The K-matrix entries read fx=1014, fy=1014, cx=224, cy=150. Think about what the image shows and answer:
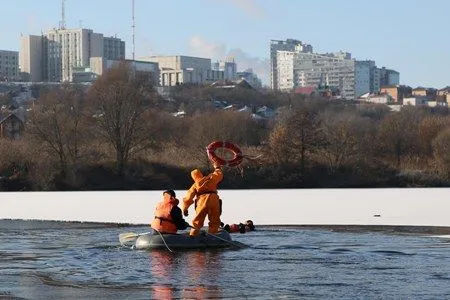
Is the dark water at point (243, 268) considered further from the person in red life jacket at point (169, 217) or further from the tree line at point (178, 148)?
the tree line at point (178, 148)

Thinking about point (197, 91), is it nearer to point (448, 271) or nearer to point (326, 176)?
point (326, 176)

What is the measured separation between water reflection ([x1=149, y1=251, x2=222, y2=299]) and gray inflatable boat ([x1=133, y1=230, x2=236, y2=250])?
30cm

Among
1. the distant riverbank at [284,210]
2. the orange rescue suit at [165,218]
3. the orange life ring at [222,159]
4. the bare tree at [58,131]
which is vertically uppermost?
the bare tree at [58,131]

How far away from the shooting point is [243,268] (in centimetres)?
1808

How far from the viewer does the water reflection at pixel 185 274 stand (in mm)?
15062

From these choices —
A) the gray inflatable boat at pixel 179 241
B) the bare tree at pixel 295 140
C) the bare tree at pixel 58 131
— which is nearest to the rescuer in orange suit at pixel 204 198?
the gray inflatable boat at pixel 179 241

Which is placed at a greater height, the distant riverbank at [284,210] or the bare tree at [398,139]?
the bare tree at [398,139]

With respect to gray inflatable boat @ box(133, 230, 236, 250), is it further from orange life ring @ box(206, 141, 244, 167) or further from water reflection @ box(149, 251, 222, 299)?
orange life ring @ box(206, 141, 244, 167)

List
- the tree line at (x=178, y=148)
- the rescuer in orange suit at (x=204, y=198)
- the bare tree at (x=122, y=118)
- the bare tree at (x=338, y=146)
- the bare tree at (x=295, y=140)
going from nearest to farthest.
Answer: the rescuer in orange suit at (x=204, y=198) → the tree line at (x=178, y=148) → the bare tree at (x=338, y=146) → the bare tree at (x=122, y=118) → the bare tree at (x=295, y=140)

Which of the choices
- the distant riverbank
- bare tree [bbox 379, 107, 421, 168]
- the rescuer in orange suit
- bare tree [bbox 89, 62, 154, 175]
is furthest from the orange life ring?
bare tree [bbox 379, 107, 421, 168]

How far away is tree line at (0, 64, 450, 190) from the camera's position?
213 ft

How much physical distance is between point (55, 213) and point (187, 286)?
19.2m

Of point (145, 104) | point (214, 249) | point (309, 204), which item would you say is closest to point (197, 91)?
point (145, 104)

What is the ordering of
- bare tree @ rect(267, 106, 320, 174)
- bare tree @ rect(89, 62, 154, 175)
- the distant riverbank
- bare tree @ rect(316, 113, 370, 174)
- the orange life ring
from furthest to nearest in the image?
1. bare tree @ rect(267, 106, 320, 174)
2. bare tree @ rect(89, 62, 154, 175)
3. bare tree @ rect(316, 113, 370, 174)
4. the distant riverbank
5. the orange life ring
